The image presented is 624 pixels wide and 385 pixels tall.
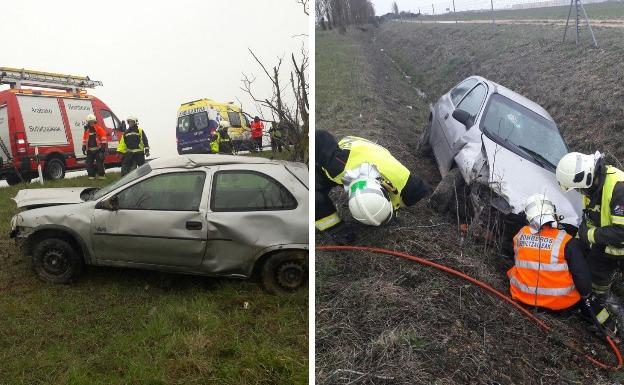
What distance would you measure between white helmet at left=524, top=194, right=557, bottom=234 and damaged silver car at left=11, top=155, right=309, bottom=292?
3.53 feet

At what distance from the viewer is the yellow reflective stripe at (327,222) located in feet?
6.63

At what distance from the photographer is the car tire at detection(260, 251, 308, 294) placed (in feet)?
8.87

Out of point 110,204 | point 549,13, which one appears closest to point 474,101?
point 110,204

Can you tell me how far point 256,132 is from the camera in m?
2.69

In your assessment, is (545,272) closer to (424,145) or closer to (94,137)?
(424,145)

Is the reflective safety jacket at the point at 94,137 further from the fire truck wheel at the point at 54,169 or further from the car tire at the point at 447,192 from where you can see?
the car tire at the point at 447,192

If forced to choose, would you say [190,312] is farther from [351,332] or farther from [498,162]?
[498,162]

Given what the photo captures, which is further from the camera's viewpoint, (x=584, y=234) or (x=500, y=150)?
(x=500, y=150)

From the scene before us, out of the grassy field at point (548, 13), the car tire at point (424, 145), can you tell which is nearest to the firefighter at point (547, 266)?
the car tire at point (424, 145)

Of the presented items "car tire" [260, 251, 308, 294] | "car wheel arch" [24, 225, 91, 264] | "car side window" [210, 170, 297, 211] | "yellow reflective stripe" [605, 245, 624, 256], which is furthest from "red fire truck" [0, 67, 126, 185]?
"yellow reflective stripe" [605, 245, 624, 256]

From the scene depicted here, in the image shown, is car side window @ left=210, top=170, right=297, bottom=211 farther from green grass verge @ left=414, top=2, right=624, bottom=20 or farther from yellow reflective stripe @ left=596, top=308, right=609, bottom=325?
green grass verge @ left=414, top=2, right=624, bottom=20

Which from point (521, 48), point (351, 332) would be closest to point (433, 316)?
point (351, 332)

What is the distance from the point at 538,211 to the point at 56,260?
2.55 metres

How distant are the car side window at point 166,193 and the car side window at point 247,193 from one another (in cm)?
11
